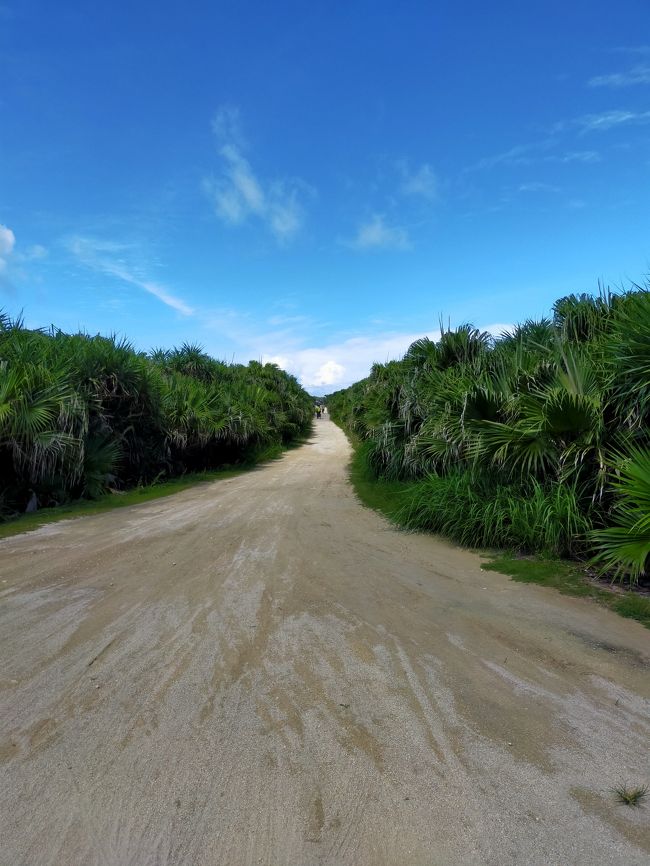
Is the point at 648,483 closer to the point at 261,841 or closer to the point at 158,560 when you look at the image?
the point at 261,841

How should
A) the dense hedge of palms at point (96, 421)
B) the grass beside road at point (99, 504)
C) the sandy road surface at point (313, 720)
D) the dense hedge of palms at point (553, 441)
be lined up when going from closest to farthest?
the sandy road surface at point (313, 720) < the dense hedge of palms at point (553, 441) < the grass beside road at point (99, 504) < the dense hedge of palms at point (96, 421)

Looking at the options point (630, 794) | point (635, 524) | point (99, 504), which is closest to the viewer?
point (630, 794)

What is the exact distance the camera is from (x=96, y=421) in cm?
1216

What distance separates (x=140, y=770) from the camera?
2.59 metres

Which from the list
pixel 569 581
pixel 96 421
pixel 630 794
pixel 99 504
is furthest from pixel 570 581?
pixel 96 421

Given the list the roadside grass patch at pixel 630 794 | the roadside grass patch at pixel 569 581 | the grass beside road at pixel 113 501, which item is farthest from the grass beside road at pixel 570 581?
the grass beside road at pixel 113 501

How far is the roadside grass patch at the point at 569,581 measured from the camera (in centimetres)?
483

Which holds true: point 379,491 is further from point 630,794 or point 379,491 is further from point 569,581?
point 630,794

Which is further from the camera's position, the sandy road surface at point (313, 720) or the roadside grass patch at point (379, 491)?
the roadside grass patch at point (379, 491)

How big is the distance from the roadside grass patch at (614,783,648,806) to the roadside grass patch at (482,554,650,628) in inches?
94.7

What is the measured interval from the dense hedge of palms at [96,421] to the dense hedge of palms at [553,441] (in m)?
7.19

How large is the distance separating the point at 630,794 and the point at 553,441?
4.90 metres

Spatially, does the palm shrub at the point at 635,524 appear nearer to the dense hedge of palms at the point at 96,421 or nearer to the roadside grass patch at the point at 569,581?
the roadside grass patch at the point at 569,581

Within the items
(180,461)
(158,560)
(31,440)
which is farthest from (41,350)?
(158,560)
